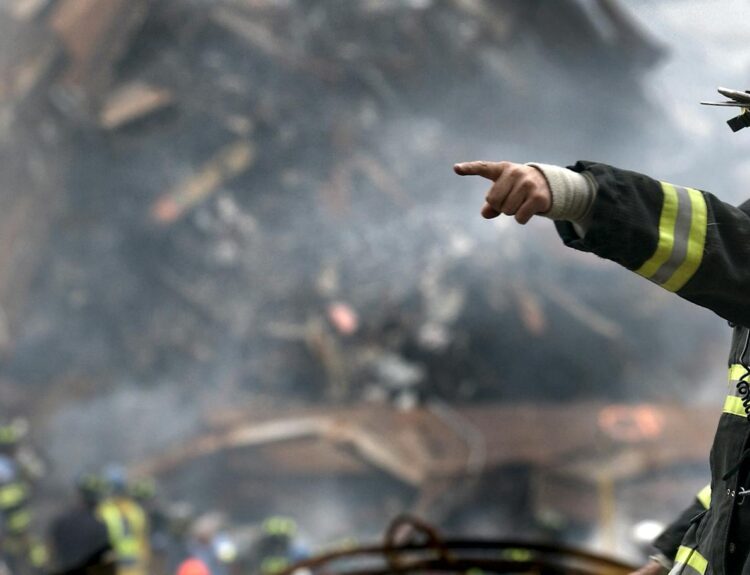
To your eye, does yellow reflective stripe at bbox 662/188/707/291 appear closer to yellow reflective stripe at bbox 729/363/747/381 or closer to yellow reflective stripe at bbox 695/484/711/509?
yellow reflective stripe at bbox 729/363/747/381

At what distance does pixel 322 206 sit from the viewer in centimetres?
864

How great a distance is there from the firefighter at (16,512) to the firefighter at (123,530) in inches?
24.8

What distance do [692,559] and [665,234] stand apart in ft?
1.80

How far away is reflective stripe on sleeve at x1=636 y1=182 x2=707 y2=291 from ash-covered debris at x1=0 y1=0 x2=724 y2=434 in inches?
287

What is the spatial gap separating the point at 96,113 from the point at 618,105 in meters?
4.56

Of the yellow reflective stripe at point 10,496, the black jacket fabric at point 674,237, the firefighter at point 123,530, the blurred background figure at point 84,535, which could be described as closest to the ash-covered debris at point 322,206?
the firefighter at point 123,530

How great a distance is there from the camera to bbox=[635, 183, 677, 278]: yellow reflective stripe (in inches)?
45.3

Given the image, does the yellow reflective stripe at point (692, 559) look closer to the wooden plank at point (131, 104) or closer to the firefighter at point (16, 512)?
the firefighter at point (16, 512)

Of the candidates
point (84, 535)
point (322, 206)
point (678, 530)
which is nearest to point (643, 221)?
point (678, 530)

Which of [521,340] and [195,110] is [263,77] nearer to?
[195,110]

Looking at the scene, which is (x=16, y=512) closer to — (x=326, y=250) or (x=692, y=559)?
(x=326, y=250)

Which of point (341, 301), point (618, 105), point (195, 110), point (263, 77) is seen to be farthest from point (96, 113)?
point (618, 105)

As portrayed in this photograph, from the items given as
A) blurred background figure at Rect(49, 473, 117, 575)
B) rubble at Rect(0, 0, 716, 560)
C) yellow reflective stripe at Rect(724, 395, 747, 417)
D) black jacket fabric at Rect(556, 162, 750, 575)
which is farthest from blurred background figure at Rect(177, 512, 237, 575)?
black jacket fabric at Rect(556, 162, 750, 575)

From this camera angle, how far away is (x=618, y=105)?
27.1 ft
